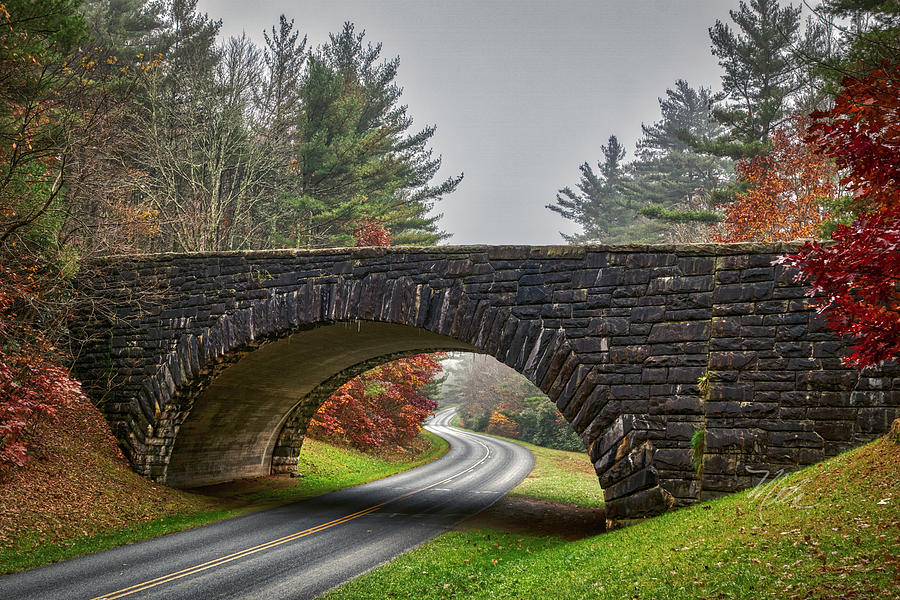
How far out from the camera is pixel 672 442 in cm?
931

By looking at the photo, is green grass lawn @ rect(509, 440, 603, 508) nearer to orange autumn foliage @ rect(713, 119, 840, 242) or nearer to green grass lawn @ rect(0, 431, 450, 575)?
green grass lawn @ rect(0, 431, 450, 575)

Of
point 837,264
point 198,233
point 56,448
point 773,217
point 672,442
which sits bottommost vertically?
point 56,448

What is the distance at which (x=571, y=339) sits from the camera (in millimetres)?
10180

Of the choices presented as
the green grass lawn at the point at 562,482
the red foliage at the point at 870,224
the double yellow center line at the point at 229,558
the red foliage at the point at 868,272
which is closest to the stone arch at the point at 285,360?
the double yellow center line at the point at 229,558

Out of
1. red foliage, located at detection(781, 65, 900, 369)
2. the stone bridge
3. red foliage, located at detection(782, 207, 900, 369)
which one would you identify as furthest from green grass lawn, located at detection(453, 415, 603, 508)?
red foliage, located at detection(781, 65, 900, 369)

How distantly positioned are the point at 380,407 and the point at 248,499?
48.7 ft

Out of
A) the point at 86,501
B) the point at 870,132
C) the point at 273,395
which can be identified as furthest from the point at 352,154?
the point at 870,132

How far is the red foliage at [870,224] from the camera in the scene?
4.82 m

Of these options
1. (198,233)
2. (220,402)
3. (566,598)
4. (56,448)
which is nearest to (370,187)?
(198,233)

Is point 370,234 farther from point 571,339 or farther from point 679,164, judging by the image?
point 679,164

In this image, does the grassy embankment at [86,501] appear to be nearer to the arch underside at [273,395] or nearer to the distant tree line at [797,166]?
the arch underside at [273,395]

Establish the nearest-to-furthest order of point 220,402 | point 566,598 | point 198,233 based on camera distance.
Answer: point 566,598 < point 220,402 < point 198,233

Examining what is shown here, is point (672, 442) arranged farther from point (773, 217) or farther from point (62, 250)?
point (773, 217)

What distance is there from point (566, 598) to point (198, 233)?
20.5 m
